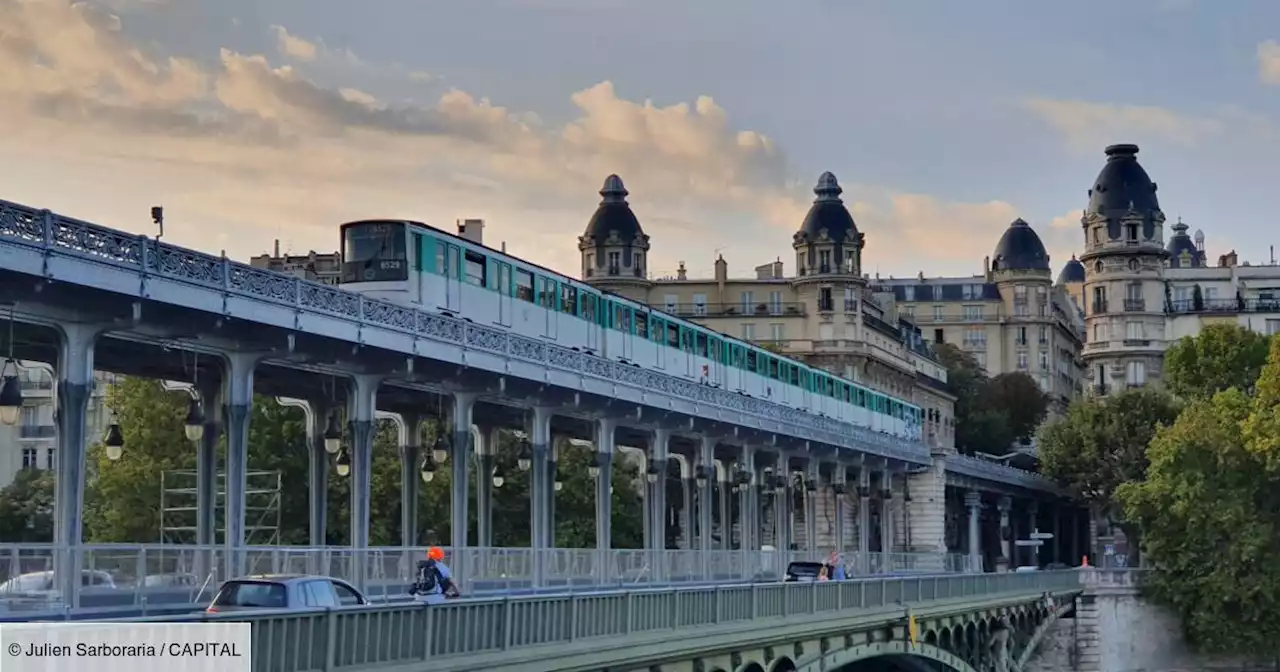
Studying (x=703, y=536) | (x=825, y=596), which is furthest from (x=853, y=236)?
(x=825, y=596)

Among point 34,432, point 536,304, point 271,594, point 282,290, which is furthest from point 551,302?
point 34,432

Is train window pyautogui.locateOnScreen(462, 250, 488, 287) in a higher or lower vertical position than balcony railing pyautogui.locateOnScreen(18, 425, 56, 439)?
higher

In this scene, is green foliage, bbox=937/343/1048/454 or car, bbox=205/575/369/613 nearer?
car, bbox=205/575/369/613

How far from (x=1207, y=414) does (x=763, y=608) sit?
6721 centimetres

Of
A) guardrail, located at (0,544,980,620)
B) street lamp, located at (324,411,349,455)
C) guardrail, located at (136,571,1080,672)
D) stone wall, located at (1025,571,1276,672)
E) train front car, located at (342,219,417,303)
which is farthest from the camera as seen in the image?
stone wall, located at (1025,571,1276,672)

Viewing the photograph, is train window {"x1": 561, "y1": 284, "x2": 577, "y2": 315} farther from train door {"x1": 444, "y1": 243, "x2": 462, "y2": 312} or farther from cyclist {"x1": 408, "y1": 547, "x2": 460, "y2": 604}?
cyclist {"x1": 408, "y1": 547, "x2": 460, "y2": 604}

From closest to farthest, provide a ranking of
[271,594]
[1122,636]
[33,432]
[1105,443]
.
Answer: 1. [271,594]
2. [1122,636]
3. [33,432]
4. [1105,443]

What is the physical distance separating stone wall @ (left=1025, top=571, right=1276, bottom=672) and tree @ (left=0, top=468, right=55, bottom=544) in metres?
47.6

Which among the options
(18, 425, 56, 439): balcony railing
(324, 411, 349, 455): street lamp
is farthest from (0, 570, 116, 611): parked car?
(18, 425, 56, 439): balcony railing

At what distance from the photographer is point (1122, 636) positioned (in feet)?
326

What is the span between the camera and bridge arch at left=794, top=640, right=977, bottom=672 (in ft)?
161

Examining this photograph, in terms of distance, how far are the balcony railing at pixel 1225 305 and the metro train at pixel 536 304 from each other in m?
86.5

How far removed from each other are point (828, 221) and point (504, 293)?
95.7 m

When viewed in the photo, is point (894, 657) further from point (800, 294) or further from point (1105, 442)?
point (800, 294)
